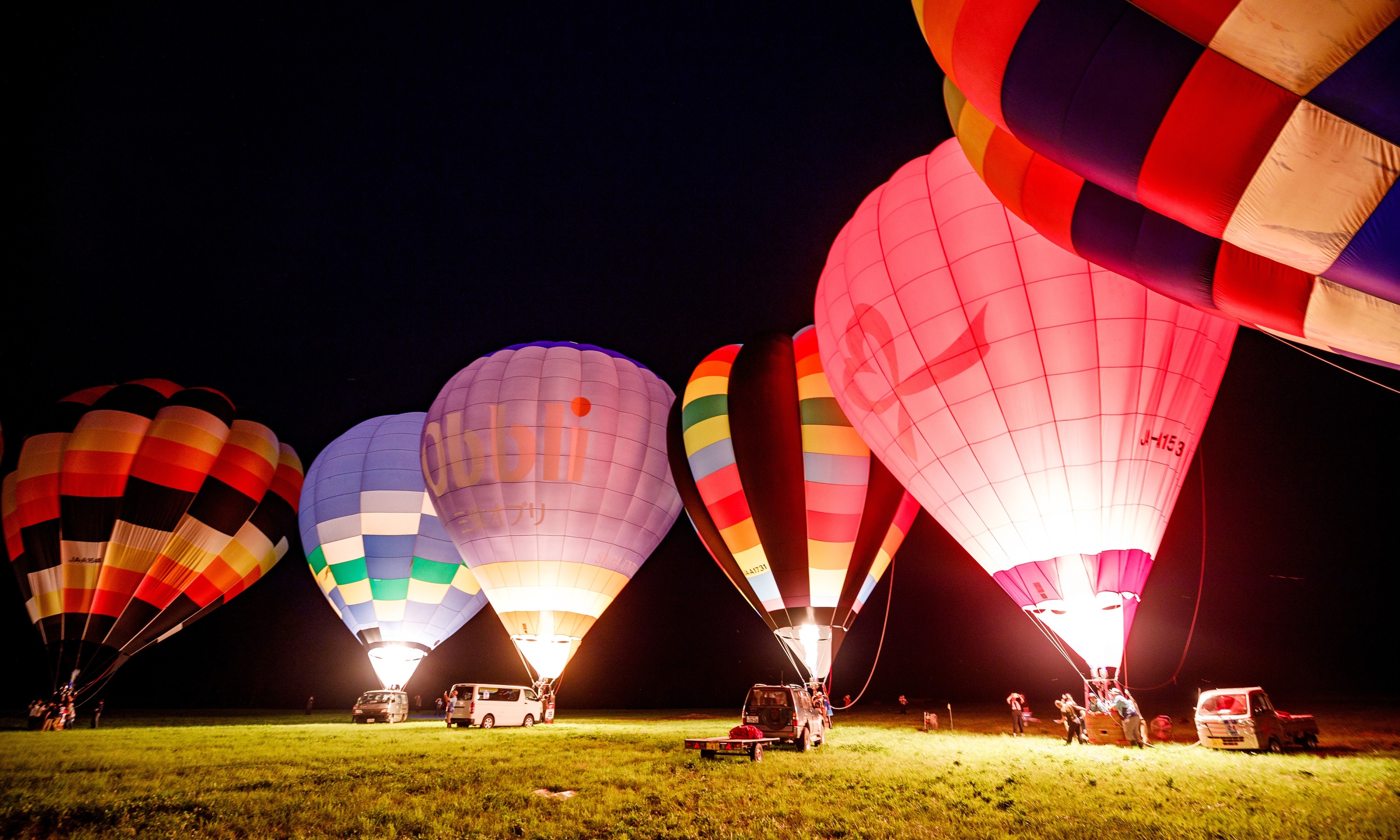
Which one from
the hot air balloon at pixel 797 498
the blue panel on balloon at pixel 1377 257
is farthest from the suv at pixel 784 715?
the blue panel on balloon at pixel 1377 257

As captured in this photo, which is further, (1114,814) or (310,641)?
(310,641)

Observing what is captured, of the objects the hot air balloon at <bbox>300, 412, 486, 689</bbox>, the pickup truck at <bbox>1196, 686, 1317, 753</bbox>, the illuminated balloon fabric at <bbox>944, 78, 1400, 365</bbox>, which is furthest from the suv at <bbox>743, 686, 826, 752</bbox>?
the hot air balloon at <bbox>300, 412, 486, 689</bbox>

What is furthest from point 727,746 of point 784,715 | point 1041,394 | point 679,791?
point 1041,394

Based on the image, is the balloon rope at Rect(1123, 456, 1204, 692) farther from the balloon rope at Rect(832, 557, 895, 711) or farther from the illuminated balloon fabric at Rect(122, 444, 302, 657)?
the illuminated balloon fabric at Rect(122, 444, 302, 657)

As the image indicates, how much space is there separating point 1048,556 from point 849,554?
4.47m

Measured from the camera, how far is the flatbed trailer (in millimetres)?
6504

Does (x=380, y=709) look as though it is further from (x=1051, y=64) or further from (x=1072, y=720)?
(x=1051, y=64)

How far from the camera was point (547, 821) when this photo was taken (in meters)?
3.80

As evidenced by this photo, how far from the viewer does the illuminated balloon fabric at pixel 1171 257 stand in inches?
138

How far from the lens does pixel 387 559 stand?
15.2 metres

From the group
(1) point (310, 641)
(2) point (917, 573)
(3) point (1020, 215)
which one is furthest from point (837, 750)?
(1) point (310, 641)

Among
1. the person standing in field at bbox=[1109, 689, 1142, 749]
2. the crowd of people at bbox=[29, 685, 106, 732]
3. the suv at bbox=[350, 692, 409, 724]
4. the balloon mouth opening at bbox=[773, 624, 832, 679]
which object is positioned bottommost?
the suv at bbox=[350, 692, 409, 724]

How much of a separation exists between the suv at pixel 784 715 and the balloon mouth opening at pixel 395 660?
10.2 meters

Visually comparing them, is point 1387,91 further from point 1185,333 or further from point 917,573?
point 917,573
